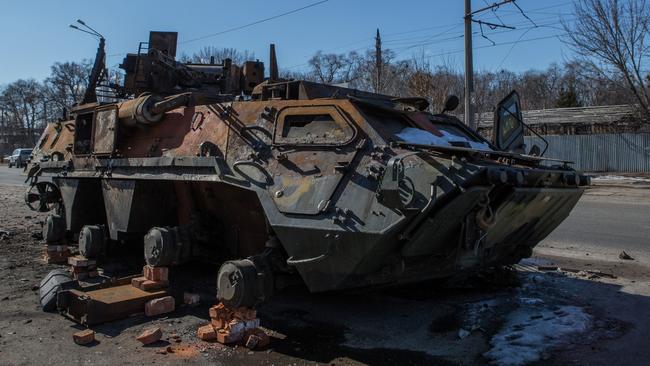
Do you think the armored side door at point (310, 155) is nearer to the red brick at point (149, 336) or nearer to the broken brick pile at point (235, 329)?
the broken brick pile at point (235, 329)

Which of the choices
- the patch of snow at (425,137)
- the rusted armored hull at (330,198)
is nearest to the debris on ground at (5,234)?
the rusted armored hull at (330,198)

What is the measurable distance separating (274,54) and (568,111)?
2787 cm

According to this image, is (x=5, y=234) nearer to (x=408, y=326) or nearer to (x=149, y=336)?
(x=149, y=336)

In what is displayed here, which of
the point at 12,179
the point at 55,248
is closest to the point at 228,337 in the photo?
the point at 55,248

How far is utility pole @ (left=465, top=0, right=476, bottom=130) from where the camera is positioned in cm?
1712

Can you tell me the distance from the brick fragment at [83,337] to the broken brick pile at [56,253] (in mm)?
3769

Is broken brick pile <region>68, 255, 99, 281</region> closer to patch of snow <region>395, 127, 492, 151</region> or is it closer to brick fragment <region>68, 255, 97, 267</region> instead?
brick fragment <region>68, 255, 97, 267</region>

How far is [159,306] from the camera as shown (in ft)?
19.9

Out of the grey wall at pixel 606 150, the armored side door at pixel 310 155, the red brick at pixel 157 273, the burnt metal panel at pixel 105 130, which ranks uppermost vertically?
the grey wall at pixel 606 150

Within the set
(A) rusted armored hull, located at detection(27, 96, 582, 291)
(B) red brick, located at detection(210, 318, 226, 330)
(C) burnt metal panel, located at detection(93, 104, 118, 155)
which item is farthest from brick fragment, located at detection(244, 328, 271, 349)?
(C) burnt metal panel, located at detection(93, 104, 118, 155)

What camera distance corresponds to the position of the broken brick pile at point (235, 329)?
5152 mm

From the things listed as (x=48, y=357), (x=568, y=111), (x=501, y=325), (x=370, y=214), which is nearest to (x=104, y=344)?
(x=48, y=357)

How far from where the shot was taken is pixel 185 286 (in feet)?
24.1

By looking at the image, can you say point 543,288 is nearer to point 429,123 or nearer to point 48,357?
point 429,123
